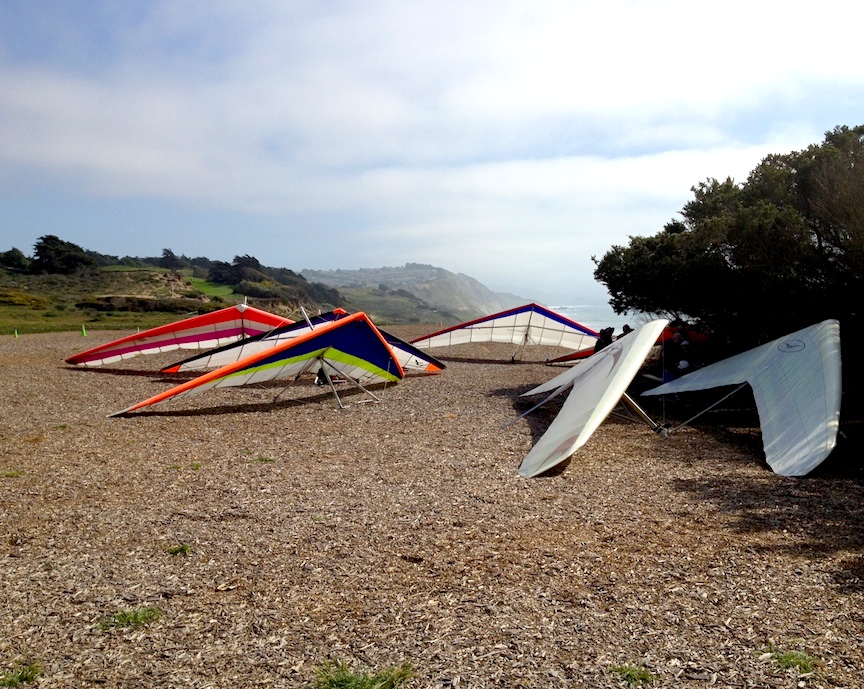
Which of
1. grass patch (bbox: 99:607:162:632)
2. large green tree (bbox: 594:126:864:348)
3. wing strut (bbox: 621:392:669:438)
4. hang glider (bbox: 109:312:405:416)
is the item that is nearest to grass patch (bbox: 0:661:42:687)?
grass patch (bbox: 99:607:162:632)

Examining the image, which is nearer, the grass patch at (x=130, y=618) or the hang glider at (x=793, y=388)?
the grass patch at (x=130, y=618)

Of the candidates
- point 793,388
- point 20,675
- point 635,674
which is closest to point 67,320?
point 20,675

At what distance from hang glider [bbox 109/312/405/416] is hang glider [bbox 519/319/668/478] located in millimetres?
3216

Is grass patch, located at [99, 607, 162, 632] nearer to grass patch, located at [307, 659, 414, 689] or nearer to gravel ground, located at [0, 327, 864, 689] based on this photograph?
gravel ground, located at [0, 327, 864, 689]

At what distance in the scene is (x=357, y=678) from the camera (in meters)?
2.78

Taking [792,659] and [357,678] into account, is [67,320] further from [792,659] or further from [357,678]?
[792,659]

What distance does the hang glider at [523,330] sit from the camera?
17.3 metres

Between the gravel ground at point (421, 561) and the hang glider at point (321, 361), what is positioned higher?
the hang glider at point (321, 361)

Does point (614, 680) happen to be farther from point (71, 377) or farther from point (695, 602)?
point (71, 377)

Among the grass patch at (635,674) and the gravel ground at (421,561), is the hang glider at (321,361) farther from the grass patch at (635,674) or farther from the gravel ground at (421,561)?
the grass patch at (635,674)

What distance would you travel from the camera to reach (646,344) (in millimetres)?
8367

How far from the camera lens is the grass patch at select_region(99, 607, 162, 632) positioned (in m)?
3.26

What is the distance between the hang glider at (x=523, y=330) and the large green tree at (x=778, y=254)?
10.9 feet

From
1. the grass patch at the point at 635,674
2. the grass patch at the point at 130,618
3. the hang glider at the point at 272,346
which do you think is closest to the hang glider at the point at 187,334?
the hang glider at the point at 272,346
